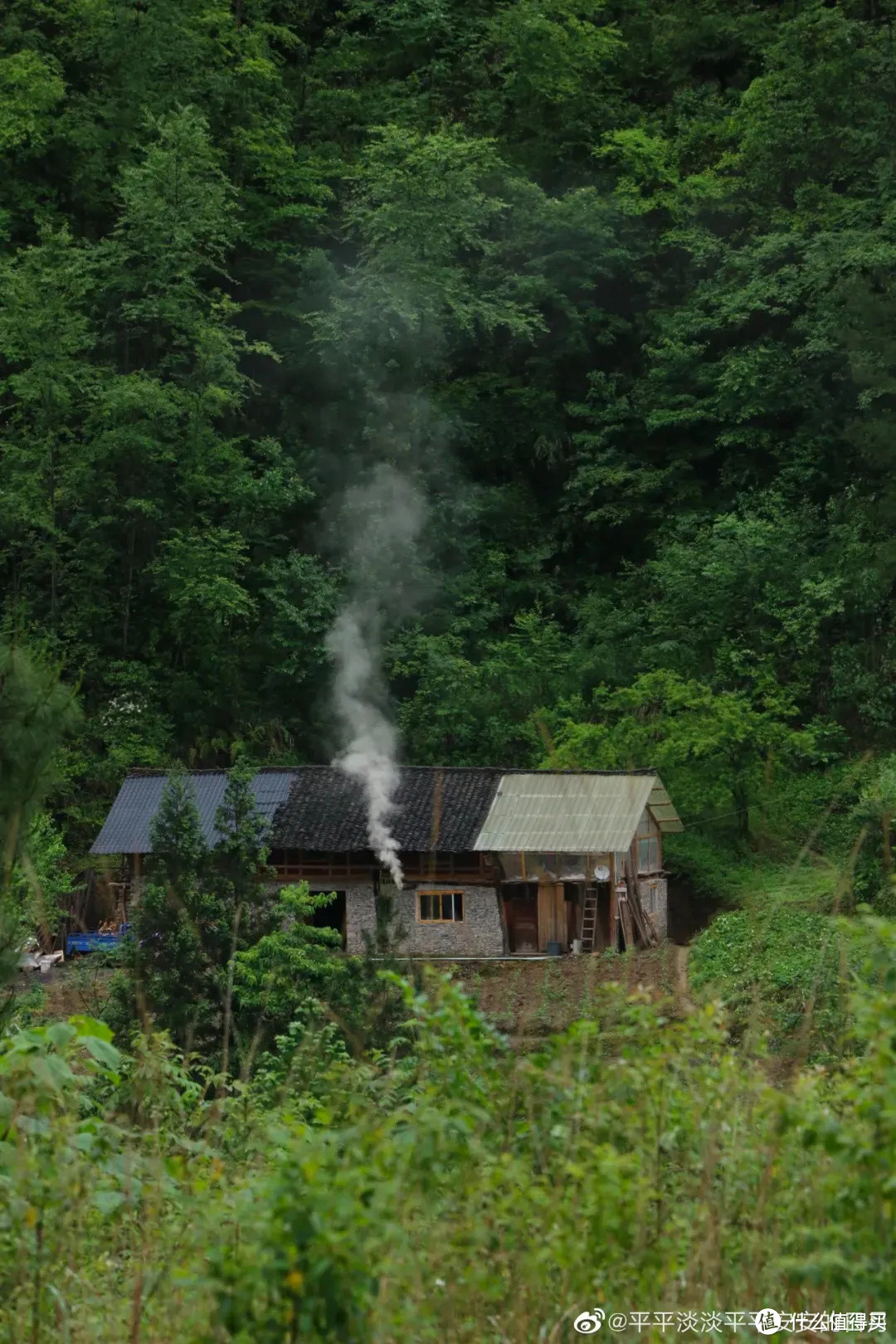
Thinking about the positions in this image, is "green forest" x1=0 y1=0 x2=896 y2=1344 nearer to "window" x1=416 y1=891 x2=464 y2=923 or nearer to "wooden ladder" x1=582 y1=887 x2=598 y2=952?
"wooden ladder" x1=582 y1=887 x2=598 y2=952

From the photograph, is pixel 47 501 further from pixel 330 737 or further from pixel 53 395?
pixel 330 737

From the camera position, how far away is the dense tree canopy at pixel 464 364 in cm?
3238

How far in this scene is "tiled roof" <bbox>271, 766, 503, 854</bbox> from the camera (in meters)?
27.2

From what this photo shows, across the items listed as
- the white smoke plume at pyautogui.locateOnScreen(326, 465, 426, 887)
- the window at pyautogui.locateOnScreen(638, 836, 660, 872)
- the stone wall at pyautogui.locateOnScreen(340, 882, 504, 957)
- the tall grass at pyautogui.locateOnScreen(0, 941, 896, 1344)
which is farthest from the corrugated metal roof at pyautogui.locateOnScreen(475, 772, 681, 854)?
the tall grass at pyautogui.locateOnScreen(0, 941, 896, 1344)

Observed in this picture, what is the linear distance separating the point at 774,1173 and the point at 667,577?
95.7ft

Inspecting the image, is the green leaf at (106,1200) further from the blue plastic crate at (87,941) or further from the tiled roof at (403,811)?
the blue plastic crate at (87,941)

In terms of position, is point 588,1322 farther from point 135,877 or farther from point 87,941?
point 135,877

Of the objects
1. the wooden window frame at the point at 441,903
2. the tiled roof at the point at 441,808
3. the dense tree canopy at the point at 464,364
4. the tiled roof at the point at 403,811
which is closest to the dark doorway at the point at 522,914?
the wooden window frame at the point at 441,903

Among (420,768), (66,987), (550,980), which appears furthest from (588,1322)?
(420,768)

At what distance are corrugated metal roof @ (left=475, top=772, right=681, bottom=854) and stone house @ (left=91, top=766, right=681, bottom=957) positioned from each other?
0.02m

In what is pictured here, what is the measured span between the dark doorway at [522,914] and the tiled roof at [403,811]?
38.2 inches

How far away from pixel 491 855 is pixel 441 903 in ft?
3.52

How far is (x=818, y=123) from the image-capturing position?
34969 millimetres

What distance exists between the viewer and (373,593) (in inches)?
1341
